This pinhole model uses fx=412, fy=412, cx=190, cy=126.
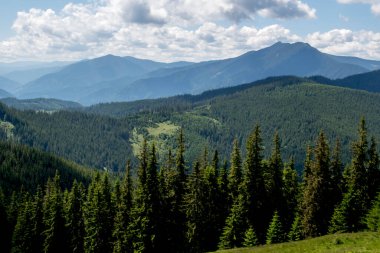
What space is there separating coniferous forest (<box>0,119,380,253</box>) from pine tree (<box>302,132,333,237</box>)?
0.12 metres

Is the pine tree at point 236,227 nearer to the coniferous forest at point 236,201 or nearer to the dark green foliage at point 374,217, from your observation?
the coniferous forest at point 236,201

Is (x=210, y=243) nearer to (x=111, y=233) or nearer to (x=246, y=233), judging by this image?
(x=246, y=233)

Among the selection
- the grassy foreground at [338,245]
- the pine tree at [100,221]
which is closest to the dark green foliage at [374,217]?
the grassy foreground at [338,245]

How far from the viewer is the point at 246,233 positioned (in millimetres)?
52094

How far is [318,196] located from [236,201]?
34.3ft

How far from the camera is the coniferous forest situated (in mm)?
51688

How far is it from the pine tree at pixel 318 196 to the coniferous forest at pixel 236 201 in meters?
0.12

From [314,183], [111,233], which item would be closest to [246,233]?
[314,183]

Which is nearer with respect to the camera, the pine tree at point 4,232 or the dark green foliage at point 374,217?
the dark green foliage at point 374,217

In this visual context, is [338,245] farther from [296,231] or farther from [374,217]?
[296,231]

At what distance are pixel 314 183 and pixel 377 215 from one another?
8.29 meters

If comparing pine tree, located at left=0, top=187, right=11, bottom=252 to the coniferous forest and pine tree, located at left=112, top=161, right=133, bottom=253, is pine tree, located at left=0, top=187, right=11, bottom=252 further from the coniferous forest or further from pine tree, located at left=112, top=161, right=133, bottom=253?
pine tree, located at left=112, top=161, right=133, bottom=253

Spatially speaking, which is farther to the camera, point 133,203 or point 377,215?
point 133,203

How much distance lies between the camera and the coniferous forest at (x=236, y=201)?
170 feet
